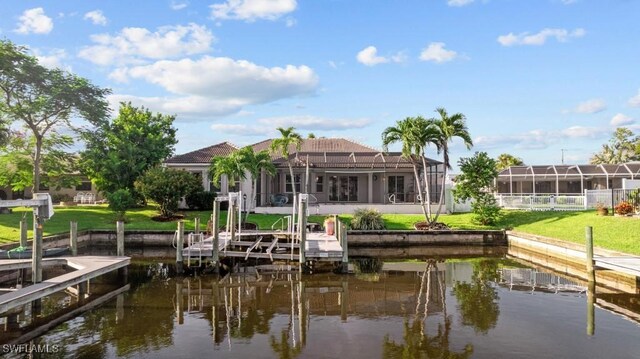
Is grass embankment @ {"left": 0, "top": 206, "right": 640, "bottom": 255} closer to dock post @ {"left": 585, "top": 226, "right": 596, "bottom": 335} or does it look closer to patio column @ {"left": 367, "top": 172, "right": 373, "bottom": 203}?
dock post @ {"left": 585, "top": 226, "right": 596, "bottom": 335}

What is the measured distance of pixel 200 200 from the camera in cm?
3003

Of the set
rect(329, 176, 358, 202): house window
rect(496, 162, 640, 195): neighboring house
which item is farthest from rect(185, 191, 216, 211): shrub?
rect(496, 162, 640, 195): neighboring house

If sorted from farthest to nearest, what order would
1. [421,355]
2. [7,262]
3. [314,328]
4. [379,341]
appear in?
[7,262]
[314,328]
[379,341]
[421,355]

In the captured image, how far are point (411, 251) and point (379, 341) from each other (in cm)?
1372

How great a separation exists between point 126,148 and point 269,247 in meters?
19.5

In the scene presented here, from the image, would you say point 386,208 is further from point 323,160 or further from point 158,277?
point 158,277

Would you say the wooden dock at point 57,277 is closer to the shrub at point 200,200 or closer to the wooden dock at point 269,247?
the wooden dock at point 269,247

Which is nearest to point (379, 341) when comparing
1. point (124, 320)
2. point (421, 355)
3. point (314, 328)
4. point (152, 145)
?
point (421, 355)

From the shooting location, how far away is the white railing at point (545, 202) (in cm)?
2822

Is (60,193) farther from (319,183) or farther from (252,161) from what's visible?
(252,161)

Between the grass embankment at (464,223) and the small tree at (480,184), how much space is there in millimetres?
698

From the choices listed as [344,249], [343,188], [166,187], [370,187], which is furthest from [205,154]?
[344,249]

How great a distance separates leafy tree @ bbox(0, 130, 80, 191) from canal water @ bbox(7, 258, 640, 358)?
2190 cm

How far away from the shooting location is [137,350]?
8.48 metres
